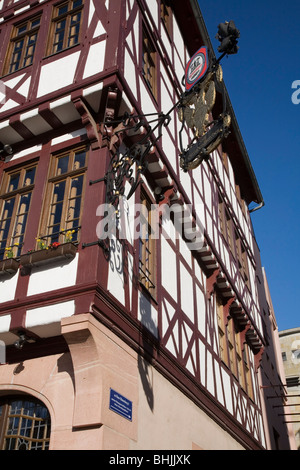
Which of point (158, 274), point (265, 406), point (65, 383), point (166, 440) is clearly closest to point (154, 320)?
point (158, 274)

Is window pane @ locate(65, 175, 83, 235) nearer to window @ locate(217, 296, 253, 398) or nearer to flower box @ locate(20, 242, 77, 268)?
flower box @ locate(20, 242, 77, 268)

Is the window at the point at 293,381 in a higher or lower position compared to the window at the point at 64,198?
higher

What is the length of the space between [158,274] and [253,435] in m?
6.46

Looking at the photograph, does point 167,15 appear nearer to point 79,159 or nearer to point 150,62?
point 150,62

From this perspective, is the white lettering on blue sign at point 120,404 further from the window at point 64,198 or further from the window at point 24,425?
the window at point 64,198

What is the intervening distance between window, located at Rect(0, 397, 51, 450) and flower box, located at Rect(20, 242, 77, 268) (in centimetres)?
174

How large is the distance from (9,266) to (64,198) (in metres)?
1.30

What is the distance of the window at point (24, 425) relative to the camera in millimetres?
6434

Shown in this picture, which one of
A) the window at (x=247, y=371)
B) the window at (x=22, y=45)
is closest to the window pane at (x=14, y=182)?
the window at (x=22, y=45)

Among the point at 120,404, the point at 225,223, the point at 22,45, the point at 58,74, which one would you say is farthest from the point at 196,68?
the point at 225,223

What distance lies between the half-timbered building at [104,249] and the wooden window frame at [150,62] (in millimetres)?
30

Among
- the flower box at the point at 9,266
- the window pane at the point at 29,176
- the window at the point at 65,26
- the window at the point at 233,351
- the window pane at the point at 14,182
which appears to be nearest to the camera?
the flower box at the point at 9,266

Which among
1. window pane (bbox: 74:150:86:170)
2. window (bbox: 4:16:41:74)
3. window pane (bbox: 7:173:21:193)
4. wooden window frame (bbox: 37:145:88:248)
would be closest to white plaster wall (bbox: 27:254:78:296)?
wooden window frame (bbox: 37:145:88:248)
